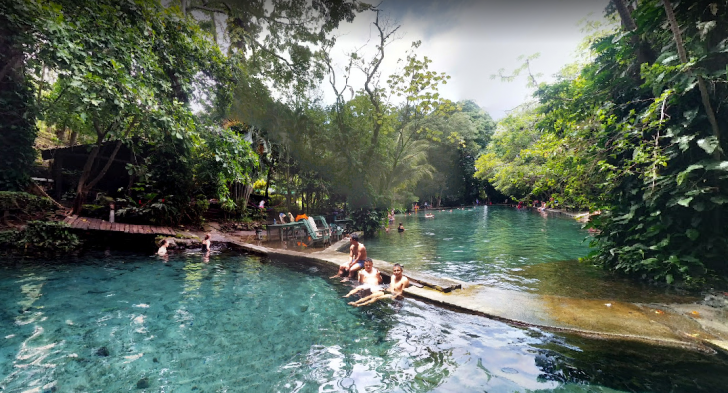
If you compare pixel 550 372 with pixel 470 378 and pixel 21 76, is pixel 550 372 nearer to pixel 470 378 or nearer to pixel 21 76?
pixel 470 378

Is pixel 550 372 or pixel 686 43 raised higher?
pixel 686 43

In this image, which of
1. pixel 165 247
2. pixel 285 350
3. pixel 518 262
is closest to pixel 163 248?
pixel 165 247

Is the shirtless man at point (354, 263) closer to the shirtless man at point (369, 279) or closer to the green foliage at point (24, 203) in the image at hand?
the shirtless man at point (369, 279)

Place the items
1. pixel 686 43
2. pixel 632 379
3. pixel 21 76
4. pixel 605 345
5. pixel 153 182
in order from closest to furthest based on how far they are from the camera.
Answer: pixel 632 379 < pixel 605 345 < pixel 686 43 < pixel 21 76 < pixel 153 182

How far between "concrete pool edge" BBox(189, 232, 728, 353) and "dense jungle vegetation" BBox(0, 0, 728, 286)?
70.9 inches

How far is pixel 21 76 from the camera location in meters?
10.5

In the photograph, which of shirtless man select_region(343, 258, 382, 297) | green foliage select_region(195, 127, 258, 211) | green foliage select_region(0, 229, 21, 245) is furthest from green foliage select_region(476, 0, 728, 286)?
green foliage select_region(0, 229, 21, 245)

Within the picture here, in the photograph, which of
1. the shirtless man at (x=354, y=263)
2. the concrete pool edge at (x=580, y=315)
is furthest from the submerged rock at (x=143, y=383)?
the shirtless man at (x=354, y=263)

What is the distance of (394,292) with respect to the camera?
6348 millimetres

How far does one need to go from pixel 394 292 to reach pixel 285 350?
276 centimetres

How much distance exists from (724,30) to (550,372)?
622cm

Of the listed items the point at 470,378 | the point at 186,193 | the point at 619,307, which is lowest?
the point at 470,378

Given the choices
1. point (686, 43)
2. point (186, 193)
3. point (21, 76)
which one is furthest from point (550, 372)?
point (21, 76)

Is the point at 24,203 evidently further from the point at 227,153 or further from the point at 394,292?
the point at 394,292
